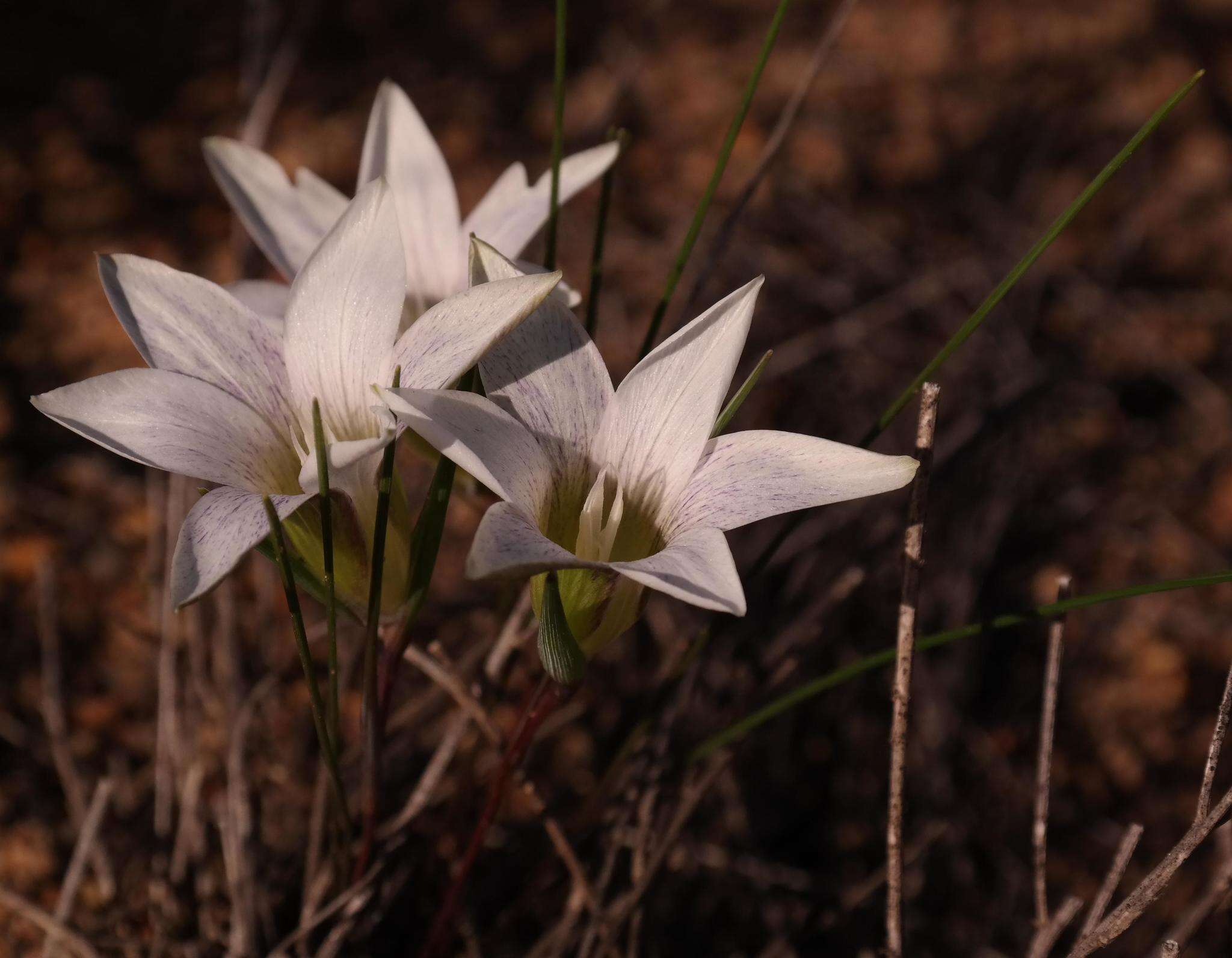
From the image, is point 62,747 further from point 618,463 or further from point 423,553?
point 618,463

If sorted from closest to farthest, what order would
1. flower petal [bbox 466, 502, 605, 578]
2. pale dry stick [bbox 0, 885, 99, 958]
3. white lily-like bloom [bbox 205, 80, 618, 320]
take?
1. flower petal [bbox 466, 502, 605, 578]
2. white lily-like bloom [bbox 205, 80, 618, 320]
3. pale dry stick [bbox 0, 885, 99, 958]

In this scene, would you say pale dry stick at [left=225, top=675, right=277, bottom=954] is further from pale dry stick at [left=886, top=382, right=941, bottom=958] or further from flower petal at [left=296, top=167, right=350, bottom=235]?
pale dry stick at [left=886, top=382, right=941, bottom=958]

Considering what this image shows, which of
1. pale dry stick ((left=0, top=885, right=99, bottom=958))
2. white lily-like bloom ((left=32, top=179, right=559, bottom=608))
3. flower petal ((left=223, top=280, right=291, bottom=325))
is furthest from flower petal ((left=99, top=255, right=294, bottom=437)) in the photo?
pale dry stick ((left=0, top=885, right=99, bottom=958))

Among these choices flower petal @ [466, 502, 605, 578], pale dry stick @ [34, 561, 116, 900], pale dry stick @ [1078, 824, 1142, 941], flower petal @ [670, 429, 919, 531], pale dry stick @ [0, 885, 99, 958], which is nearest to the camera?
flower petal @ [466, 502, 605, 578]

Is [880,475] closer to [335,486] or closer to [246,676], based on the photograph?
[335,486]

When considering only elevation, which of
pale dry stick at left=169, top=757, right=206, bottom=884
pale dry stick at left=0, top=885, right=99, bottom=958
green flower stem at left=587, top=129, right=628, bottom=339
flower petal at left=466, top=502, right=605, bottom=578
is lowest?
pale dry stick at left=0, top=885, right=99, bottom=958

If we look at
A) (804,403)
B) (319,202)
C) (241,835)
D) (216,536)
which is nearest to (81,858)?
(241,835)
